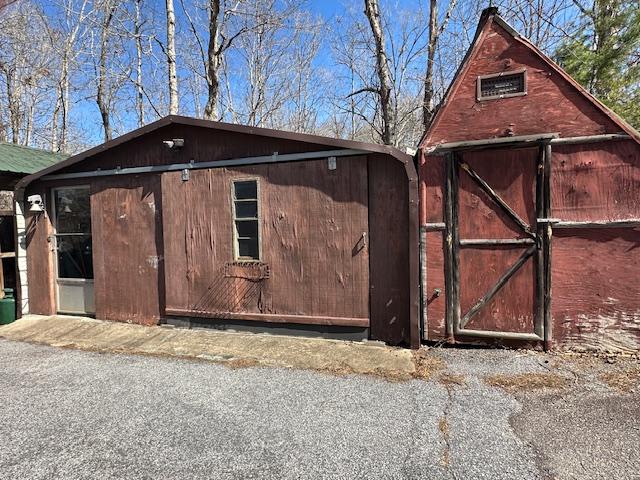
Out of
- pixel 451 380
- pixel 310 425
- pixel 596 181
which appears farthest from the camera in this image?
pixel 596 181

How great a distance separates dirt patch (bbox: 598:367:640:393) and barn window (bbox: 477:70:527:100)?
3082mm

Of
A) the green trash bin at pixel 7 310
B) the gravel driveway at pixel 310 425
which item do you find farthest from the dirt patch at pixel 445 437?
the green trash bin at pixel 7 310

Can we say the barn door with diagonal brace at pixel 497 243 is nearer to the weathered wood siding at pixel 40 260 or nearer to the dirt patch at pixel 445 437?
the dirt patch at pixel 445 437

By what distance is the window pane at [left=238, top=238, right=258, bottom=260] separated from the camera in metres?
5.67

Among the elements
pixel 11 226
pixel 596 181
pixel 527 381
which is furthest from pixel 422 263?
pixel 11 226

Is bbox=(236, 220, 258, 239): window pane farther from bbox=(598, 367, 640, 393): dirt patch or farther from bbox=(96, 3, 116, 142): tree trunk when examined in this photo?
bbox=(96, 3, 116, 142): tree trunk

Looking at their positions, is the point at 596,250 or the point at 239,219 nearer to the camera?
the point at 596,250

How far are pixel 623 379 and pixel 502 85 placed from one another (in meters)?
3.31

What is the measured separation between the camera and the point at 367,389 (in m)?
3.87

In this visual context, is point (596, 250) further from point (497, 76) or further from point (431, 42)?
point (431, 42)

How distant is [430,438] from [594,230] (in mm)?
3020

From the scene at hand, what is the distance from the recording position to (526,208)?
4562 mm

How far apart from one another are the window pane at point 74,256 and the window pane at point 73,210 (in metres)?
0.15

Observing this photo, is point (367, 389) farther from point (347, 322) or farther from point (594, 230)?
point (594, 230)
